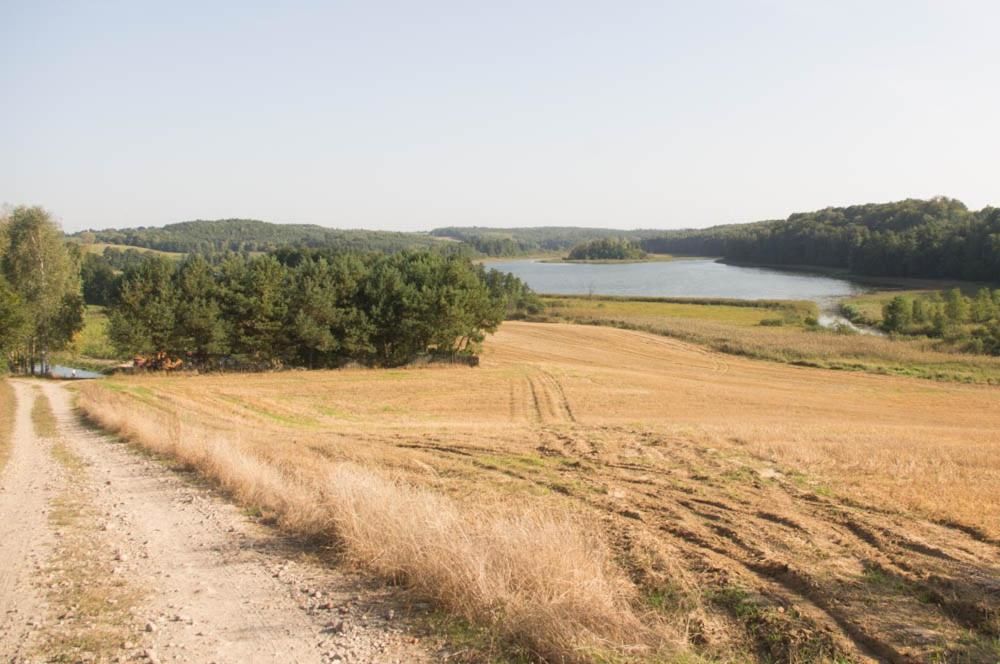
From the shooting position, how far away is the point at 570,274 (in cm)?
18812

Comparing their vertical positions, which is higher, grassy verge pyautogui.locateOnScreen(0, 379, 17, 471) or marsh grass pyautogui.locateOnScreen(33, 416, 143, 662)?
marsh grass pyautogui.locateOnScreen(33, 416, 143, 662)

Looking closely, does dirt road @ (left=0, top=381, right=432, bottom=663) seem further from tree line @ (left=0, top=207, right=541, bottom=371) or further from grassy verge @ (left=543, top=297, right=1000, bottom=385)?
grassy verge @ (left=543, top=297, right=1000, bottom=385)

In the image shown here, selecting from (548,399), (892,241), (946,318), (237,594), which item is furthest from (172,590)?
(892,241)

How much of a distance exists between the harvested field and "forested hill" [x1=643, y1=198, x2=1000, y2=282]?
314 feet

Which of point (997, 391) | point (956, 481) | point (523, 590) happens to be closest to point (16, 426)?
point (523, 590)

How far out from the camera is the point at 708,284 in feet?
Answer: 427

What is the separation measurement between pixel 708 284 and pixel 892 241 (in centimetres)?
3453

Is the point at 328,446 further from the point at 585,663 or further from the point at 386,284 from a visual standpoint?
the point at 386,284

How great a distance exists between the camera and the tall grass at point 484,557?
5.46 m

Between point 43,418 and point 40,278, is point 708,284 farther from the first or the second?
point 43,418

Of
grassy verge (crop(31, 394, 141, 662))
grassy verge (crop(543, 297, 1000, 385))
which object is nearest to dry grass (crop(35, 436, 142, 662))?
grassy verge (crop(31, 394, 141, 662))

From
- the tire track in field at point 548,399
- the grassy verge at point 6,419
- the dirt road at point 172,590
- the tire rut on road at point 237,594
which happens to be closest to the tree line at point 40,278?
the grassy verge at point 6,419

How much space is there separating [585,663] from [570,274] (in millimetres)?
185097

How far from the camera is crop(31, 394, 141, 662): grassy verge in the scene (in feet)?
17.9
